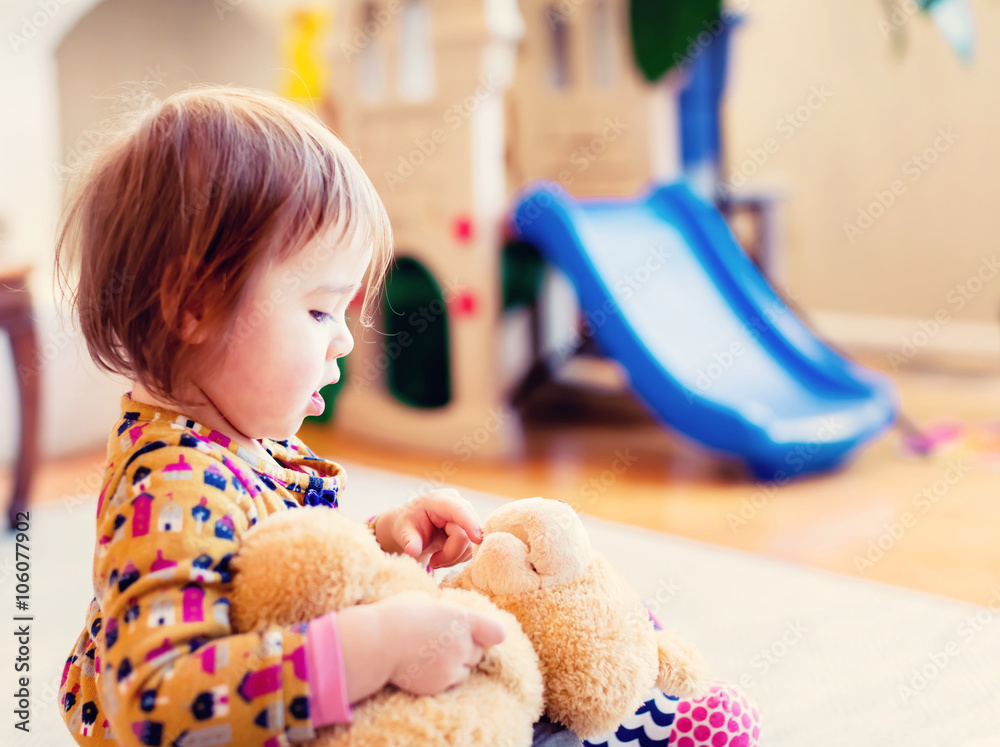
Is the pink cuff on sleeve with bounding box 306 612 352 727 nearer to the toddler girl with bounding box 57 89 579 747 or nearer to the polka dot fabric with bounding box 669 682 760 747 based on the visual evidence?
the toddler girl with bounding box 57 89 579 747

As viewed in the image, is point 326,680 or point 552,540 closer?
point 326,680

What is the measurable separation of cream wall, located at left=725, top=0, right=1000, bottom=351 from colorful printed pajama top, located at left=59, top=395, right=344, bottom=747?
2885 mm

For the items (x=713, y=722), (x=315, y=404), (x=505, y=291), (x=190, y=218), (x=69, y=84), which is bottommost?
(x=713, y=722)

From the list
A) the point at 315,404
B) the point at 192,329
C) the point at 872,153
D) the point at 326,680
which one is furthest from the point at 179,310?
the point at 872,153

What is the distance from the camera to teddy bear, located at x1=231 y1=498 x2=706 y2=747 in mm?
532

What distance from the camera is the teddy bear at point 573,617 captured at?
2.04ft

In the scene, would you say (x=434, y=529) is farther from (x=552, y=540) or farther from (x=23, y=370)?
(x=23, y=370)

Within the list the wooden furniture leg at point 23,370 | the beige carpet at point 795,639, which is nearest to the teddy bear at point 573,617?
the beige carpet at point 795,639

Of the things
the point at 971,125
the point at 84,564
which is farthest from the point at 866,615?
the point at 971,125

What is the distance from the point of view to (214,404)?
24.9 inches

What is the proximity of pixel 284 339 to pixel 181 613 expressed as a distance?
0.18 m

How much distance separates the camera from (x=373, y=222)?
65cm

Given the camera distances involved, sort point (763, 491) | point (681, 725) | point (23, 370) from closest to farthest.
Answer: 1. point (681, 725)
2. point (23, 370)
3. point (763, 491)

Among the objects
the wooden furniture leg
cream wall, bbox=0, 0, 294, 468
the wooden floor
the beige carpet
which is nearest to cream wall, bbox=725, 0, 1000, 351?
the wooden floor
